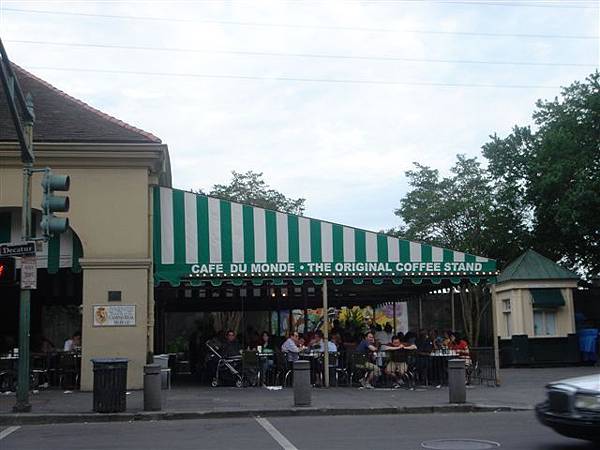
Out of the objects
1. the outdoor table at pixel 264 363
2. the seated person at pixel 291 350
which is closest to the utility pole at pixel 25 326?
the outdoor table at pixel 264 363

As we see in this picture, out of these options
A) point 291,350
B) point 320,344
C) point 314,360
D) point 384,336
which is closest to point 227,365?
point 291,350

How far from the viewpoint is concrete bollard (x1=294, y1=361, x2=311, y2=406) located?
14.5 metres

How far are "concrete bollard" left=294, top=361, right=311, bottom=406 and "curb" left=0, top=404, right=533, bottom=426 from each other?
341 mm

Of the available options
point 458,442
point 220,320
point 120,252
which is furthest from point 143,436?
point 220,320

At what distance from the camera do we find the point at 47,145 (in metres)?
18.0

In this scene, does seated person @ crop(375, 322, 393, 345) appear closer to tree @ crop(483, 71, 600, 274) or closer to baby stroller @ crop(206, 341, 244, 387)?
baby stroller @ crop(206, 341, 244, 387)

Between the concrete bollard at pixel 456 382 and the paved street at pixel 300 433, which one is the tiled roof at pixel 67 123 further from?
the concrete bollard at pixel 456 382

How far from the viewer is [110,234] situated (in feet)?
60.2

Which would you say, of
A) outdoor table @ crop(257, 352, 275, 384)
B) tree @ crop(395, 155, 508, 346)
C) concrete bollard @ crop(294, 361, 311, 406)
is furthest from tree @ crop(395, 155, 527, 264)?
concrete bollard @ crop(294, 361, 311, 406)

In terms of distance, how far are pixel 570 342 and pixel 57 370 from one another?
18.6m

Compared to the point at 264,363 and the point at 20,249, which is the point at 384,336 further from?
the point at 20,249

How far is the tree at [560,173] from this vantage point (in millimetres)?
30812

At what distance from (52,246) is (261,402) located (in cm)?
701

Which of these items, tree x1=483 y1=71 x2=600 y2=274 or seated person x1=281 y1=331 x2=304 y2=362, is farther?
tree x1=483 y1=71 x2=600 y2=274
